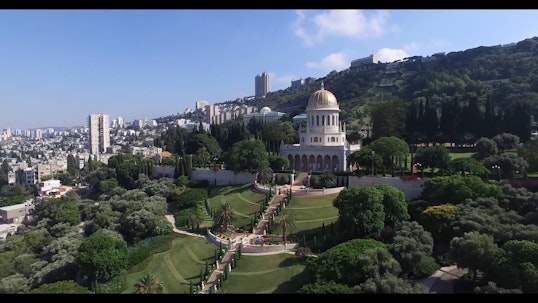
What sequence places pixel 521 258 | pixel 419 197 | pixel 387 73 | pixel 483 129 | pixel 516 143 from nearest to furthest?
pixel 521 258, pixel 419 197, pixel 516 143, pixel 483 129, pixel 387 73

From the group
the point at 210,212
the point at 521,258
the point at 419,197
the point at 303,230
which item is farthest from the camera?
the point at 210,212

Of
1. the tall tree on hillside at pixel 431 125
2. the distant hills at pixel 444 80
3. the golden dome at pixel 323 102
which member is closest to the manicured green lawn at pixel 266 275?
the golden dome at pixel 323 102

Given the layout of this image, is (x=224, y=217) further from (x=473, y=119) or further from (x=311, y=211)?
(x=473, y=119)

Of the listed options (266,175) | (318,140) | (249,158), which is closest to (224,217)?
(266,175)

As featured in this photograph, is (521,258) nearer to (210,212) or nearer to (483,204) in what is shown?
(483,204)
